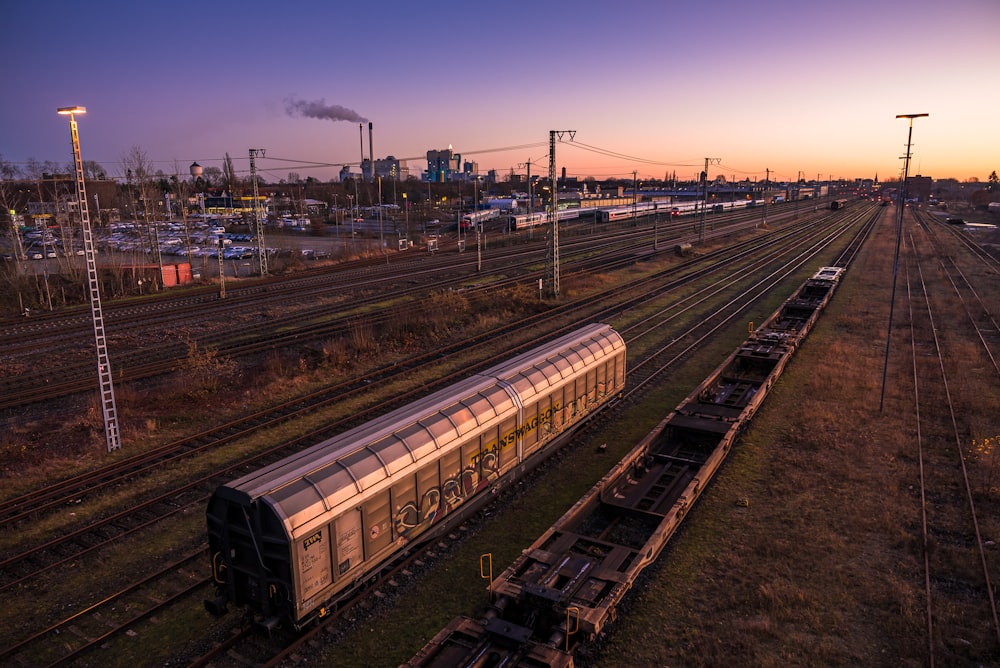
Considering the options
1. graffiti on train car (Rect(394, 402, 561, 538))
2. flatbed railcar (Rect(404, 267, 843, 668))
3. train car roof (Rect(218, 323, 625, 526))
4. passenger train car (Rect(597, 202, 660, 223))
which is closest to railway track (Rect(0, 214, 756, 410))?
train car roof (Rect(218, 323, 625, 526))

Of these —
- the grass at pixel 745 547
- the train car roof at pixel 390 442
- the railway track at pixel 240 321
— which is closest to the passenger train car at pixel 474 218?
the railway track at pixel 240 321

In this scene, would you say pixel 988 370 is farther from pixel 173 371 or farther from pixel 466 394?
pixel 173 371

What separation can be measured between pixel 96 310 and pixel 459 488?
43.9 ft

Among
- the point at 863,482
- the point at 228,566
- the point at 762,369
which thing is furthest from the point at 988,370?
the point at 228,566

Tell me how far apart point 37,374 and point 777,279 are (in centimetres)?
5518

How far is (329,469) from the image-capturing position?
1122 centimetres

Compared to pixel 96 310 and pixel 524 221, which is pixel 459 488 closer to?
pixel 96 310

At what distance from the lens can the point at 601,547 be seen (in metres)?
13.2

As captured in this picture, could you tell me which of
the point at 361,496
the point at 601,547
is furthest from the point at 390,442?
the point at 601,547

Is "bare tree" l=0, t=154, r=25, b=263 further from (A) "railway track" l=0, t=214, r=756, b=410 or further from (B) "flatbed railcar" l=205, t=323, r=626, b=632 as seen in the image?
(B) "flatbed railcar" l=205, t=323, r=626, b=632

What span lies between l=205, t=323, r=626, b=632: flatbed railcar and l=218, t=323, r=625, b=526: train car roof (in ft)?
0.09

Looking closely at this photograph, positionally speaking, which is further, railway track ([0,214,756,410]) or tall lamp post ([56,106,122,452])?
railway track ([0,214,756,410])

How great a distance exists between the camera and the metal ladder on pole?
17044mm

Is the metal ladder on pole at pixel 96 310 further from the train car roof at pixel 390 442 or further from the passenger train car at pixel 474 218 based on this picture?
the passenger train car at pixel 474 218
